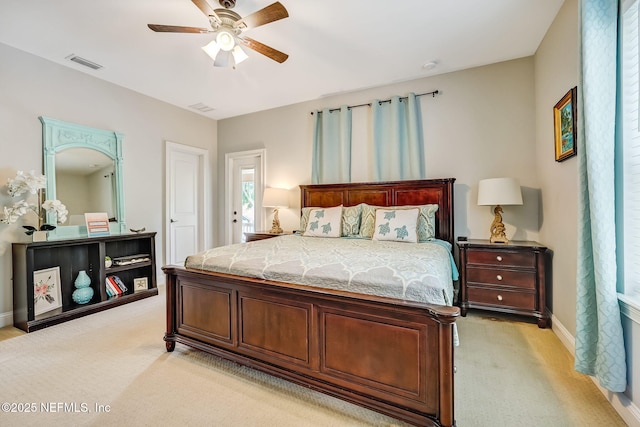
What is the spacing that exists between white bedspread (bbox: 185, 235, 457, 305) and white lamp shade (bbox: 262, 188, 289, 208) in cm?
192

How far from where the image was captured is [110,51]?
3035 millimetres

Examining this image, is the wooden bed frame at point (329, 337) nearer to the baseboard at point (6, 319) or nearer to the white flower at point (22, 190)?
the white flower at point (22, 190)

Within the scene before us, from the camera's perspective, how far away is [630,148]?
5.08 feet

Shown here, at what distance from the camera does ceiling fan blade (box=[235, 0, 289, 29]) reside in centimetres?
195

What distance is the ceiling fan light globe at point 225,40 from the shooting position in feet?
7.43

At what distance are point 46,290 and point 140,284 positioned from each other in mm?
953

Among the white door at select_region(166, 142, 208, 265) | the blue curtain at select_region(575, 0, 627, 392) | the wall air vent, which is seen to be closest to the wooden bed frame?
the blue curtain at select_region(575, 0, 627, 392)

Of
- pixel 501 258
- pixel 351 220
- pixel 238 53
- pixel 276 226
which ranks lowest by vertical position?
pixel 501 258

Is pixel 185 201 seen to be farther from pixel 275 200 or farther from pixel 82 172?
pixel 275 200

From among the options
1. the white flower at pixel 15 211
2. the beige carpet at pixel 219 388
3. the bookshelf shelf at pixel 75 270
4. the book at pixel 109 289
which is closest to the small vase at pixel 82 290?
the bookshelf shelf at pixel 75 270

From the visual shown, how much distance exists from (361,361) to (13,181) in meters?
3.68

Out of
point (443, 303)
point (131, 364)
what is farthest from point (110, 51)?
point (443, 303)

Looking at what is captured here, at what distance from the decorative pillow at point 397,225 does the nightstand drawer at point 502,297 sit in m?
0.85

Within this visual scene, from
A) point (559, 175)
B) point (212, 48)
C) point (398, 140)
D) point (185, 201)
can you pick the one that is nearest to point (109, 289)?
point (185, 201)
